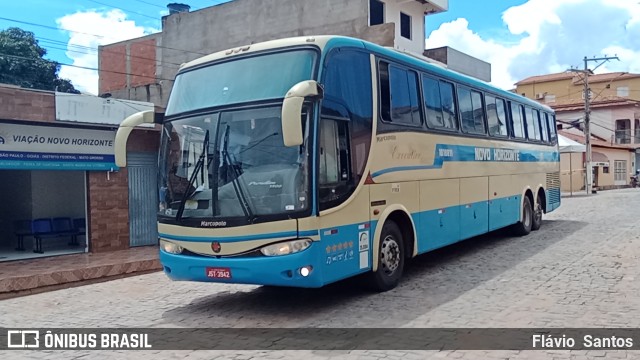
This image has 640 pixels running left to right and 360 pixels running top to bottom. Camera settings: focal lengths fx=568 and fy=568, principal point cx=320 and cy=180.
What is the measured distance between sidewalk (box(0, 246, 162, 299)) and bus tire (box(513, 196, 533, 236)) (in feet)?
28.8

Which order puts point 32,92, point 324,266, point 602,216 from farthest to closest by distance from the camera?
point 602,216 < point 32,92 < point 324,266

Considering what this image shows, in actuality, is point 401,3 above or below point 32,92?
above

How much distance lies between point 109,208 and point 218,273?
768 cm

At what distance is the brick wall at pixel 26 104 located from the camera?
11.3 metres

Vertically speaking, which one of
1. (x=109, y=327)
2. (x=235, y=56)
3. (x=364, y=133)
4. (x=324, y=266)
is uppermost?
(x=235, y=56)

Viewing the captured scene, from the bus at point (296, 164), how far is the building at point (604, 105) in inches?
1648

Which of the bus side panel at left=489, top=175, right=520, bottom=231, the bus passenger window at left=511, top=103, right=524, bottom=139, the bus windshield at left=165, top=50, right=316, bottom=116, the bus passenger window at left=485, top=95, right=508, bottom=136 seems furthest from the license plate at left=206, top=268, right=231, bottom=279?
the bus passenger window at left=511, top=103, right=524, bottom=139

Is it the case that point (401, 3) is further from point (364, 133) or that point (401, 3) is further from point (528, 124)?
point (364, 133)

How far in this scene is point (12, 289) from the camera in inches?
373

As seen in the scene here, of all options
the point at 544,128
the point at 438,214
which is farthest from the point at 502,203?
the point at 544,128

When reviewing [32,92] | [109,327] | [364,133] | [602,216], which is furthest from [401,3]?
[109,327]

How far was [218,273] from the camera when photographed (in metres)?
6.95

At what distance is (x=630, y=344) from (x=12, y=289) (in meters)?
9.06

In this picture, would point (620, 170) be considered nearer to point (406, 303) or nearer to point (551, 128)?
point (551, 128)
